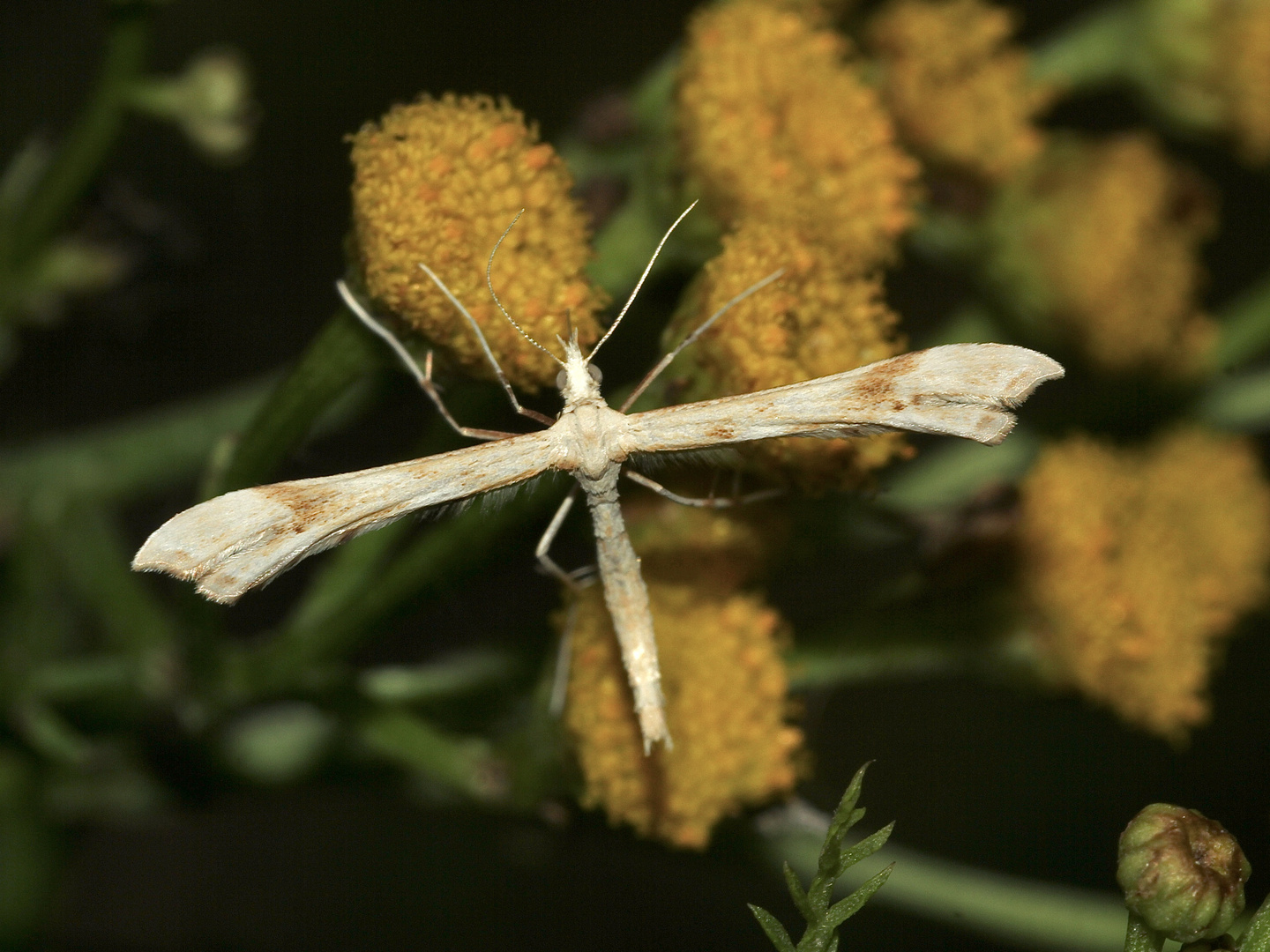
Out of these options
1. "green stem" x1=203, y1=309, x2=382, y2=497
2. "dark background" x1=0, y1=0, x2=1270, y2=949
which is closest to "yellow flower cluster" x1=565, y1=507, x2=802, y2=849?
"green stem" x1=203, y1=309, x2=382, y2=497

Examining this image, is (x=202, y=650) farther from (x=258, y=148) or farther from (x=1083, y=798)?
(x=1083, y=798)

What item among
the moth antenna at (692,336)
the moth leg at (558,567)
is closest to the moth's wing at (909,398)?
the moth antenna at (692,336)

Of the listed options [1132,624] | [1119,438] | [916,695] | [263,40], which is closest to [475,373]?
[1132,624]

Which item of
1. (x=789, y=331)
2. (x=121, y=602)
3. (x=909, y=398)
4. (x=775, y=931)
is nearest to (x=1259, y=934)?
(x=775, y=931)

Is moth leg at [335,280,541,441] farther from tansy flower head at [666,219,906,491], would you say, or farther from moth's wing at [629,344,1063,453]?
moth's wing at [629,344,1063,453]

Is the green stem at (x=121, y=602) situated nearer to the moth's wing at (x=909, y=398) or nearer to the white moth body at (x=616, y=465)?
the white moth body at (x=616, y=465)

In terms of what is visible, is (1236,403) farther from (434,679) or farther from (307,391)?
(307,391)
